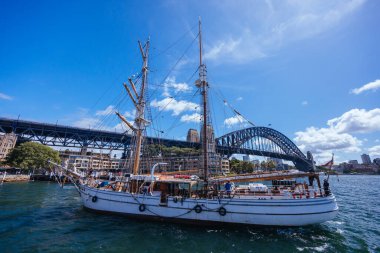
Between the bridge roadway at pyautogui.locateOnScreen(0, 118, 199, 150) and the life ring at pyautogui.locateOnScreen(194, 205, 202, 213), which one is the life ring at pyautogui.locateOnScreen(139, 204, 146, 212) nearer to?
the life ring at pyautogui.locateOnScreen(194, 205, 202, 213)

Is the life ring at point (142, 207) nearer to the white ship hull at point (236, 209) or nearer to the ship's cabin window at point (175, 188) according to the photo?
the white ship hull at point (236, 209)

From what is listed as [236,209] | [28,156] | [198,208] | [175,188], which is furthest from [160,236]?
[28,156]

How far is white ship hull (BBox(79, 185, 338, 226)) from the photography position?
14523mm

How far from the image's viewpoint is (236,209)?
15219 millimetres

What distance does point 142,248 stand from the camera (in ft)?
36.8

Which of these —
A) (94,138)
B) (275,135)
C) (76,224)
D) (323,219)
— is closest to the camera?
(323,219)

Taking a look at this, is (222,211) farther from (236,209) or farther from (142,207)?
(142,207)

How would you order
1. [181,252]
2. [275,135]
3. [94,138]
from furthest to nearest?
[275,135] → [94,138] → [181,252]

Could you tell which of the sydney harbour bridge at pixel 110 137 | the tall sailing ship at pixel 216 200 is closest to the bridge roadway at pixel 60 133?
the sydney harbour bridge at pixel 110 137

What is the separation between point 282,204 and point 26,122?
111 m

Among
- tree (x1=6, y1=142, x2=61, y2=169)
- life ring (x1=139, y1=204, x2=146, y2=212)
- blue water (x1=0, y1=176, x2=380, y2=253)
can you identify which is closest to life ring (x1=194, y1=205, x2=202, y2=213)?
blue water (x1=0, y1=176, x2=380, y2=253)

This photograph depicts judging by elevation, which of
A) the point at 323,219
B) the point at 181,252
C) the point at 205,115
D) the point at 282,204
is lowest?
the point at 181,252

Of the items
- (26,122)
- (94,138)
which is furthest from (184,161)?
(26,122)

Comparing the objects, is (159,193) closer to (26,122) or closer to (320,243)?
(320,243)
